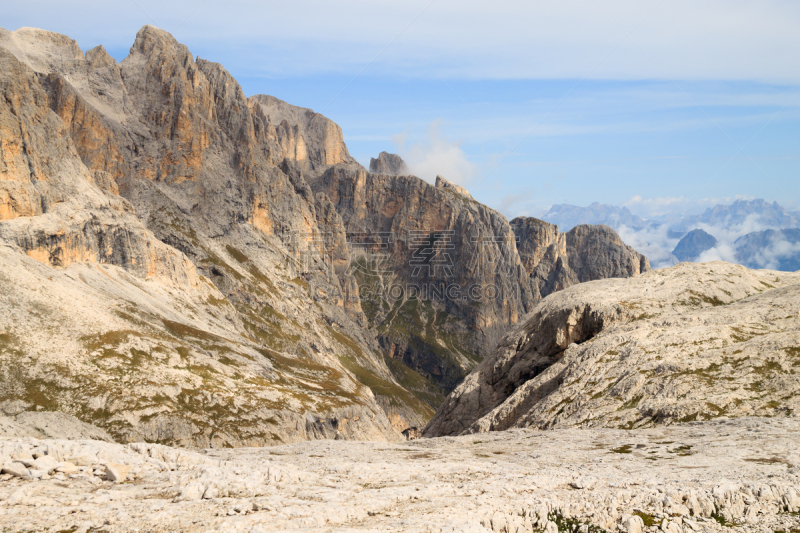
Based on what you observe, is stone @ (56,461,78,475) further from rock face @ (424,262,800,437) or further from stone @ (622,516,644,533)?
rock face @ (424,262,800,437)

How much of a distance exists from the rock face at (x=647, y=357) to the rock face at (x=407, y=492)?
29.5ft

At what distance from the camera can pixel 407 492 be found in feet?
98.3

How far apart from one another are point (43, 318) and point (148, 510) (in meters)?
104

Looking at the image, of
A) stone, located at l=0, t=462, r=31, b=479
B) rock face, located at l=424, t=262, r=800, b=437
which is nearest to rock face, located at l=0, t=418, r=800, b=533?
stone, located at l=0, t=462, r=31, b=479

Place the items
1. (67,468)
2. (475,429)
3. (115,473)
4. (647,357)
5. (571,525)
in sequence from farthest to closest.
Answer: (475,429) < (647,357) < (115,473) < (571,525) < (67,468)

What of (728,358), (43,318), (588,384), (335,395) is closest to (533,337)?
(588,384)

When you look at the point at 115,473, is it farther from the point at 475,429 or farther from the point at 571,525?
the point at 475,429

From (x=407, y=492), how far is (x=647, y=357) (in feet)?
110

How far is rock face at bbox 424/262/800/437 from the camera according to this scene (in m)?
46.8

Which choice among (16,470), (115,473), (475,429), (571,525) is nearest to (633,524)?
(571,525)

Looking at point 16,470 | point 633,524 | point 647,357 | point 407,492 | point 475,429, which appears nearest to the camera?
point 16,470

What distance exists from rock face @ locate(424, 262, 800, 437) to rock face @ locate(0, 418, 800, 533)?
353 inches

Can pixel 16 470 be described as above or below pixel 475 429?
above

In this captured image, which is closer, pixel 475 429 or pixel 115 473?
pixel 115 473
